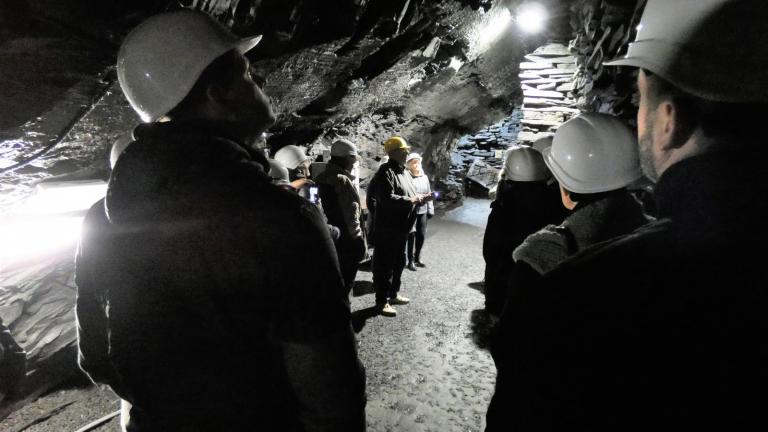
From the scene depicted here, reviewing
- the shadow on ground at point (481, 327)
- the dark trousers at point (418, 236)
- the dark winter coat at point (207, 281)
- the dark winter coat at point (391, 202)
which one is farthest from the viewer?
the dark trousers at point (418, 236)

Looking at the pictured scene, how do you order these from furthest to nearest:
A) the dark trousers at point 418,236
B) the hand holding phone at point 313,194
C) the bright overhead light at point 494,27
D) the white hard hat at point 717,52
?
the bright overhead light at point 494,27, the dark trousers at point 418,236, the hand holding phone at point 313,194, the white hard hat at point 717,52

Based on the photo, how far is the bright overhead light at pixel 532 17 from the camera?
7055 mm

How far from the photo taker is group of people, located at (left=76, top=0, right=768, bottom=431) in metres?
0.56

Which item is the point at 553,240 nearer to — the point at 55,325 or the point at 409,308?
the point at 409,308

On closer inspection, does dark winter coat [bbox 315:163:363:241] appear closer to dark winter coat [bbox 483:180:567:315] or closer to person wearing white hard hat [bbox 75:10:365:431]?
dark winter coat [bbox 483:180:567:315]

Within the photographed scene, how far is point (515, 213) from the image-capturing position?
3180 millimetres

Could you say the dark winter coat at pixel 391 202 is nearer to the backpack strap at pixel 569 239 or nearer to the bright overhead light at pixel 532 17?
the backpack strap at pixel 569 239

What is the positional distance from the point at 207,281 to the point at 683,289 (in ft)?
3.36

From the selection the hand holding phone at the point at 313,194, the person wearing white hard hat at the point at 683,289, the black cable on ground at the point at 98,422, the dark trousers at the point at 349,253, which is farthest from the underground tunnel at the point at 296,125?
the hand holding phone at the point at 313,194

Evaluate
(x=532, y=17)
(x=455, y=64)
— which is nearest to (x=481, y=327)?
(x=455, y=64)

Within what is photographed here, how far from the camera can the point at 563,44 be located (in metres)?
6.20

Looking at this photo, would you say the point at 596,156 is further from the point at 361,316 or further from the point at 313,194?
the point at 361,316

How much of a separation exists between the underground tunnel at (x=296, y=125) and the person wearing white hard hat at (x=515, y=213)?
0.49 m

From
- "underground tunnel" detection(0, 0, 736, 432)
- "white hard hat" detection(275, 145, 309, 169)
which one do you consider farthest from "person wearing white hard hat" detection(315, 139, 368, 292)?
"white hard hat" detection(275, 145, 309, 169)
